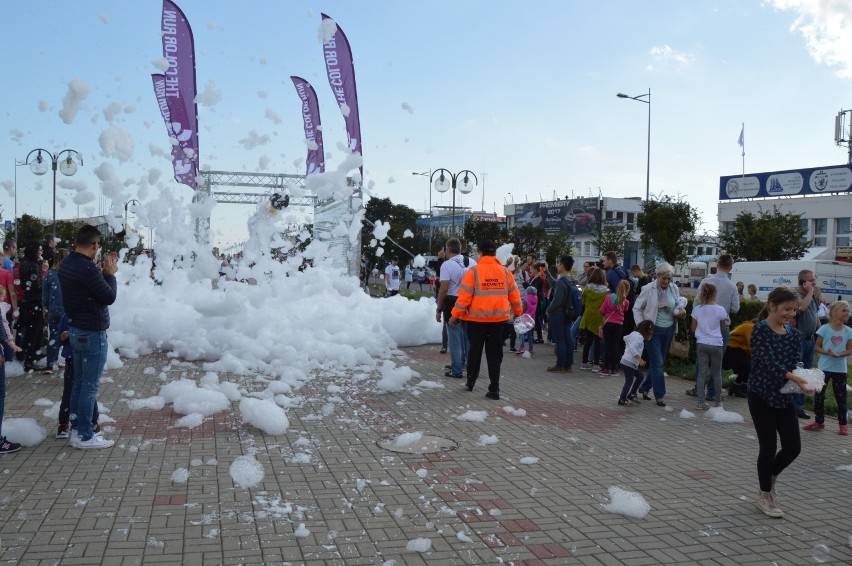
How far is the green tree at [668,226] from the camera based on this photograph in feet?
139

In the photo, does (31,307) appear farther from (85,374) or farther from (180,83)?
(180,83)

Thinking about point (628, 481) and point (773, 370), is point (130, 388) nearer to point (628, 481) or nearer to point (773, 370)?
point (628, 481)

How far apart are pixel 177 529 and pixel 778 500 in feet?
14.1

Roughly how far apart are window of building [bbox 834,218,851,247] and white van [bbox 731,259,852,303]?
80.6 feet

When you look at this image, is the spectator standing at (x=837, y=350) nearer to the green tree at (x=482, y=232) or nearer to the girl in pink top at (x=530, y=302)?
the girl in pink top at (x=530, y=302)

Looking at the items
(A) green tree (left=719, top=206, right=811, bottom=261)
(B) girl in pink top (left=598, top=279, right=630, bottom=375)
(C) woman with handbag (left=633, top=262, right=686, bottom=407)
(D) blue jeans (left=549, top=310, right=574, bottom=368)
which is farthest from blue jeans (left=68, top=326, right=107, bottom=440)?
(A) green tree (left=719, top=206, right=811, bottom=261)

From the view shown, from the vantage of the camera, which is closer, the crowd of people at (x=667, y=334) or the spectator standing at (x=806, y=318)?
the crowd of people at (x=667, y=334)

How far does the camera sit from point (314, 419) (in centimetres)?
754

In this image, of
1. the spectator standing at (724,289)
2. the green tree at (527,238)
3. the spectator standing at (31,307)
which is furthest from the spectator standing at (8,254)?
the green tree at (527,238)

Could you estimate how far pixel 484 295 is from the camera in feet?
29.9

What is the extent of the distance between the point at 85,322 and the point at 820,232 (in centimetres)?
5563

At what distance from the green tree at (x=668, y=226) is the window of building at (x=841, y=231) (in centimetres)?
1377

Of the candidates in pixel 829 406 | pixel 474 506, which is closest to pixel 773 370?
pixel 474 506

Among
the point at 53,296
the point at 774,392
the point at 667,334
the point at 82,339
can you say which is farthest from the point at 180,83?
the point at 774,392
